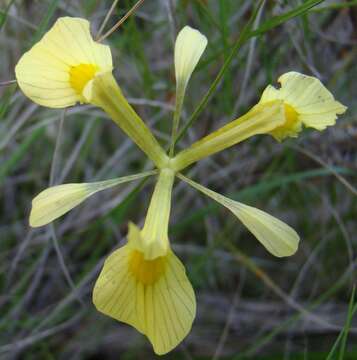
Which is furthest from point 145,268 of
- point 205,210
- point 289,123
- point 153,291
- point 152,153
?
point 205,210

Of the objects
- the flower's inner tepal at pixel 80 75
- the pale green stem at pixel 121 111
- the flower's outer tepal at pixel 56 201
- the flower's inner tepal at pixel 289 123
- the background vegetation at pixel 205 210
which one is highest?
the flower's inner tepal at pixel 80 75

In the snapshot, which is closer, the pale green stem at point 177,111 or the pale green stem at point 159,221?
the pale green stem at point 159,221

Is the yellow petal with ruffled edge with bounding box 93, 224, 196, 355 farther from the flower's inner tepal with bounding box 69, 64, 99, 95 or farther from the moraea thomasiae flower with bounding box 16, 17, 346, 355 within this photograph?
the flower's inner tepal with bounding box 69, 64, 99, 95

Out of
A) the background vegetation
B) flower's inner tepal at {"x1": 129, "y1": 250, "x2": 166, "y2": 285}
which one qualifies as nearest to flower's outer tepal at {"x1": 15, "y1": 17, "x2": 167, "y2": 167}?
flower's inner tepal at {"x1": 129, "y1": 250, "x2": 166, "y2": 285}

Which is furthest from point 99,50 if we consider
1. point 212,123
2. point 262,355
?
point 262,355

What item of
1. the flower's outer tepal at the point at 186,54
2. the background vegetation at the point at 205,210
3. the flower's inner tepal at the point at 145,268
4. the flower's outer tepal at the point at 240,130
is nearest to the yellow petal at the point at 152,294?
the flower's inner tepal at the point at 145,268

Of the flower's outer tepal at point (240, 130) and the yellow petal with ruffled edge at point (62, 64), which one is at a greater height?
the yellow petal with ruffled edge at point (62, 64)

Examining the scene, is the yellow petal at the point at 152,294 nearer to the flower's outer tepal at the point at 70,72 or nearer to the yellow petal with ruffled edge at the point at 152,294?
the yellow petal with ruffled edge at the point at 152,294
